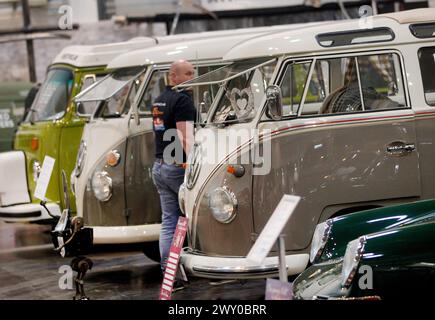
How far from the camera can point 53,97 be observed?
12.5 m

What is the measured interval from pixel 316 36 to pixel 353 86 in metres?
0.52

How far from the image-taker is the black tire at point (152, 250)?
35.7 ft

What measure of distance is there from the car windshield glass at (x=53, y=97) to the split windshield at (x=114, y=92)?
1376 millimetres

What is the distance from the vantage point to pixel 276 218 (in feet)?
20.2

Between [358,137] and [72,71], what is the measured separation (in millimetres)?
5012

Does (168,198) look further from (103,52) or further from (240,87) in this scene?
(103,52)

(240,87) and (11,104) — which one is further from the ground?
(240,87)

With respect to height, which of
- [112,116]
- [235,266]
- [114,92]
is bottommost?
[235,266]

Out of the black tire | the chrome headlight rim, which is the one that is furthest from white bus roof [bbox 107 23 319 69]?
the black tire

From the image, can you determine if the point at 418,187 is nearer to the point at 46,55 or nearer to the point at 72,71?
the point at 72,71

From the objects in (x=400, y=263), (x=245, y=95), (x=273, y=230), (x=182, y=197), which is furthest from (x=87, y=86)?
(x=400, y=263)

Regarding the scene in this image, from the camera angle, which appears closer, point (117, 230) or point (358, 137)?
point (358, 137)

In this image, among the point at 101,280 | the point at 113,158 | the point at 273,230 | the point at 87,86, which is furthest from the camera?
the point at 87,86
